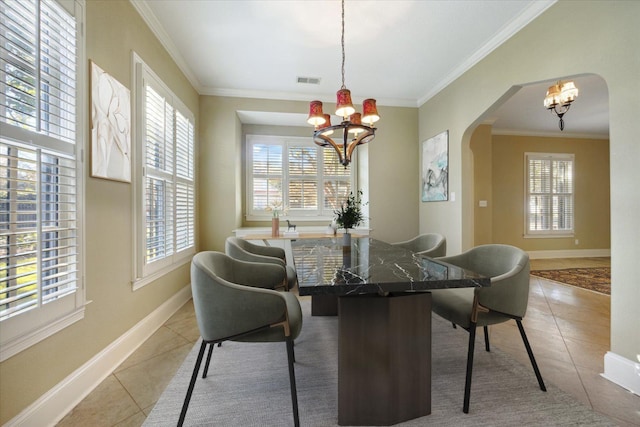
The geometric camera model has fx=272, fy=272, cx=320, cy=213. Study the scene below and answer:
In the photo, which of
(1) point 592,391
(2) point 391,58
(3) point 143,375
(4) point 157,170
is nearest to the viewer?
(1) point 592,391

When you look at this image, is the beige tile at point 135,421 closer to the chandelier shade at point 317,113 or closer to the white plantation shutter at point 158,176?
the white plantation shutter at point 158,176

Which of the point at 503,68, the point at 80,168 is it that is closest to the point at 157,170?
the point at 80,168

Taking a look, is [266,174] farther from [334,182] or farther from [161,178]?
[161,178]

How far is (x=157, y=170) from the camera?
264 centimetres

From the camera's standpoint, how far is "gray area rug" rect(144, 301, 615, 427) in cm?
143

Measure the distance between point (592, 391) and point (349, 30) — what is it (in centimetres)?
336

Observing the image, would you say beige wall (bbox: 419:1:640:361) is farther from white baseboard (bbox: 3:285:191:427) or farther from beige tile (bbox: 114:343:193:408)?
white baseboard (bbox: 3:285:191:427)

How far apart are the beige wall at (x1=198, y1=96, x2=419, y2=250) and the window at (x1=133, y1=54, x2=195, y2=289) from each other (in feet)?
1.25

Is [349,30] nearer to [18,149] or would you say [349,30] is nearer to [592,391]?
[18,149]

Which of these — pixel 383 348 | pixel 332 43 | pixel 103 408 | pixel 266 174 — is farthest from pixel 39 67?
pixel 266 174

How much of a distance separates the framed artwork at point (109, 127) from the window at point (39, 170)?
4.9 inches

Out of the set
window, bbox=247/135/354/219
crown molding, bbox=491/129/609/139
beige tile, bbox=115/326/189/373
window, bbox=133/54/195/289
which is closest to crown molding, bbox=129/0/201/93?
window, bbox=133/54/195/289

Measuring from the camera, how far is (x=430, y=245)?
2.74 metres

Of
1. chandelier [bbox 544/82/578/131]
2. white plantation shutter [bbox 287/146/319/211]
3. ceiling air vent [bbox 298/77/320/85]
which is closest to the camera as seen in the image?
chandelier [bbox 544/82/578/131]
